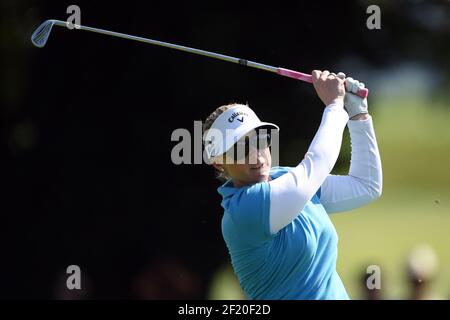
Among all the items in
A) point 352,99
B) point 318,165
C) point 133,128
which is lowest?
point 318,165

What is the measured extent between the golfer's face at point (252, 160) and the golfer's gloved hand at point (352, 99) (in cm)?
31

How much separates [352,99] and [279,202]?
498 millimetres

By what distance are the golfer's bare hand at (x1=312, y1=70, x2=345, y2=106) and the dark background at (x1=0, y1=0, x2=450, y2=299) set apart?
89.8 inches

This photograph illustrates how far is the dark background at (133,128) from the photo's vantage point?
16.8ft

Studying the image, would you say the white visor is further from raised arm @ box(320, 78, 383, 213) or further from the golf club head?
the golf club head

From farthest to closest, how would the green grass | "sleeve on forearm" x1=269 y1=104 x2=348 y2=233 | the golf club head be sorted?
1. the green grass
2. the golf club head
3. "sleeve on forearm" x1=269 y1=104 x2=348 y2=233

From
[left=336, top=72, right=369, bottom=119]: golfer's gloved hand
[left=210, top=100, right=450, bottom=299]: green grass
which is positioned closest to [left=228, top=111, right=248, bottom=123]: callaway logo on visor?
[left=336, top=72, right=369, bottom=119]: golfer's gloved hand

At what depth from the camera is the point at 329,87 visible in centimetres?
277

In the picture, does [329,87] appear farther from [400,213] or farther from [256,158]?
[400,213]

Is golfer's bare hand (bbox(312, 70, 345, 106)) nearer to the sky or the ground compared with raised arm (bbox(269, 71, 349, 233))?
nearer to the sky

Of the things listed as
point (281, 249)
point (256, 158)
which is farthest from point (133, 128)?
point (281, 249)

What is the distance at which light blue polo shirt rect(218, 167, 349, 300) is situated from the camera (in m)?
2.61
